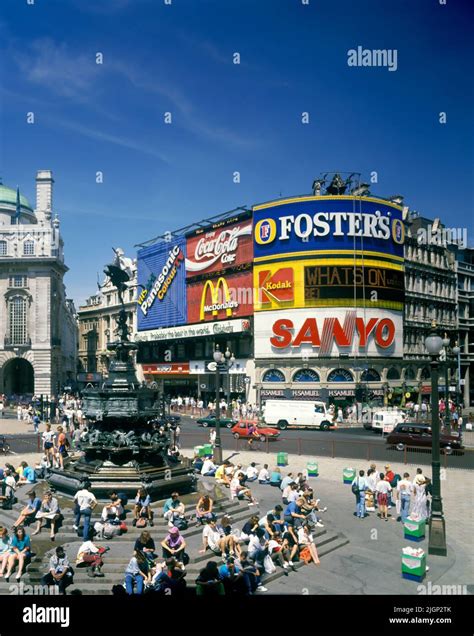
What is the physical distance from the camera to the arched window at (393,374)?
179ft

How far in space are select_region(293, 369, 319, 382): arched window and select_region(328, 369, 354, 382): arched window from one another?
138 cm

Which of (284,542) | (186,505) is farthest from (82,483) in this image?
(284,542)

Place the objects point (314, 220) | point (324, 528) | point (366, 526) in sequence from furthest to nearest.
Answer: point (314, 220)
point (366, 526)
point (324, 528)

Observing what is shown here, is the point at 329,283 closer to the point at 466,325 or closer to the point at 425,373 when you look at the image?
the point at 425,373

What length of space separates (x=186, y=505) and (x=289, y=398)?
37066 mm

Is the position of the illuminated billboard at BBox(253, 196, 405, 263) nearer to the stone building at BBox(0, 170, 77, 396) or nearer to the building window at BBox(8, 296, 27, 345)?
the stone building at BBox(0, 170, 77, 396)

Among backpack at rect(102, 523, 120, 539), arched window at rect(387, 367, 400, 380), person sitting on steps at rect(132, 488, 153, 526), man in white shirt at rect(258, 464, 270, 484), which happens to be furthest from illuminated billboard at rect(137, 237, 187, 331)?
backpack at rect(102, 523, 120, 539)

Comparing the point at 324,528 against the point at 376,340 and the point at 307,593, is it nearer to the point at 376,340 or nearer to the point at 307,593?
the point at 307,593

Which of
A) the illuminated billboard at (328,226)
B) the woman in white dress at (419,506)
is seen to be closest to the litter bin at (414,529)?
the woman in white dress at (419,506)

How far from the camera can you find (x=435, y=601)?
1072cm

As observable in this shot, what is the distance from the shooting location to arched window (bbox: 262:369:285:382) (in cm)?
5400

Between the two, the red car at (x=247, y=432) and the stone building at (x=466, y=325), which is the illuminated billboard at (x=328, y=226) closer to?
the stone building at (x=466, y=325)

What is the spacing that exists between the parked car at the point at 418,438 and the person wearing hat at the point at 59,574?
2322cm

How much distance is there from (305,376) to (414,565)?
40574 mm
